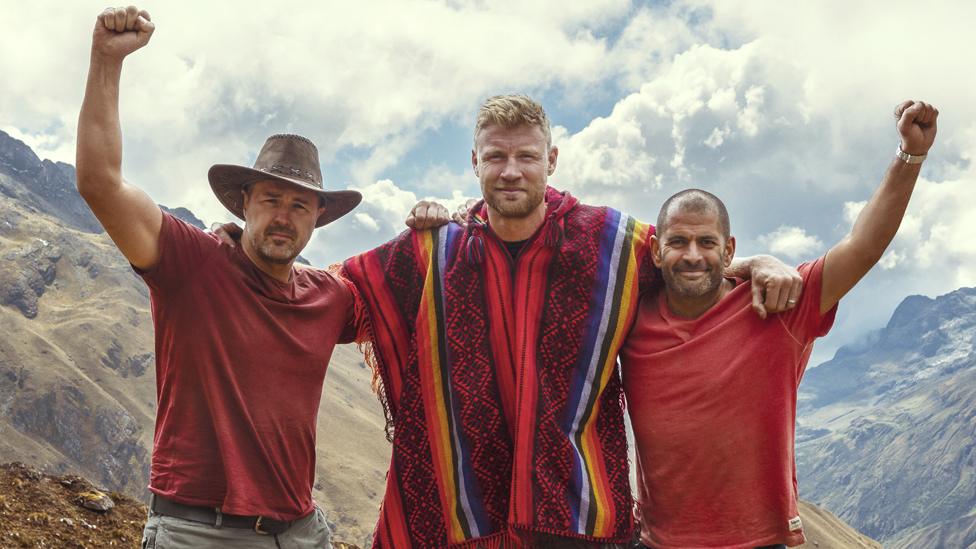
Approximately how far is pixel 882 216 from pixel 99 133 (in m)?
4.37

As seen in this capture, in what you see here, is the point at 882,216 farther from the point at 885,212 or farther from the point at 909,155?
the point at 909,155

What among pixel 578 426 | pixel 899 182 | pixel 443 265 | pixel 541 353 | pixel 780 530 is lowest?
pixel 780 530

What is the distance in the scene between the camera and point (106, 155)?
430 cm

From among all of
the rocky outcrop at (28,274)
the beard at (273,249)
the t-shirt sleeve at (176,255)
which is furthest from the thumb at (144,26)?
the rocky outcrop at (28,274)

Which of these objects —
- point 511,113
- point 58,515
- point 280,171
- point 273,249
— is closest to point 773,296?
point 511,113

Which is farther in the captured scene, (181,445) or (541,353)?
(541,353)

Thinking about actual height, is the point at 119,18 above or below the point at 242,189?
above

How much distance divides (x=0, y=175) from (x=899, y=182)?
223295 millimetres

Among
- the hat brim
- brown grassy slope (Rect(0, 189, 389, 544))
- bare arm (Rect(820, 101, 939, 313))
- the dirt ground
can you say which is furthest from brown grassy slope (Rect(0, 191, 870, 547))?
bare arm (Rect(820, 101, 939, 313))

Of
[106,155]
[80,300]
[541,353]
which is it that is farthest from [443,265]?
[80,300]

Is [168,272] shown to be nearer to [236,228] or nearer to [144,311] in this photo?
[236,228]

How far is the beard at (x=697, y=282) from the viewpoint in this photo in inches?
195

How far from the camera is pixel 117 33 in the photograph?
4.36 meters

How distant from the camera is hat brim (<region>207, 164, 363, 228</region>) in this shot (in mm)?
5298
